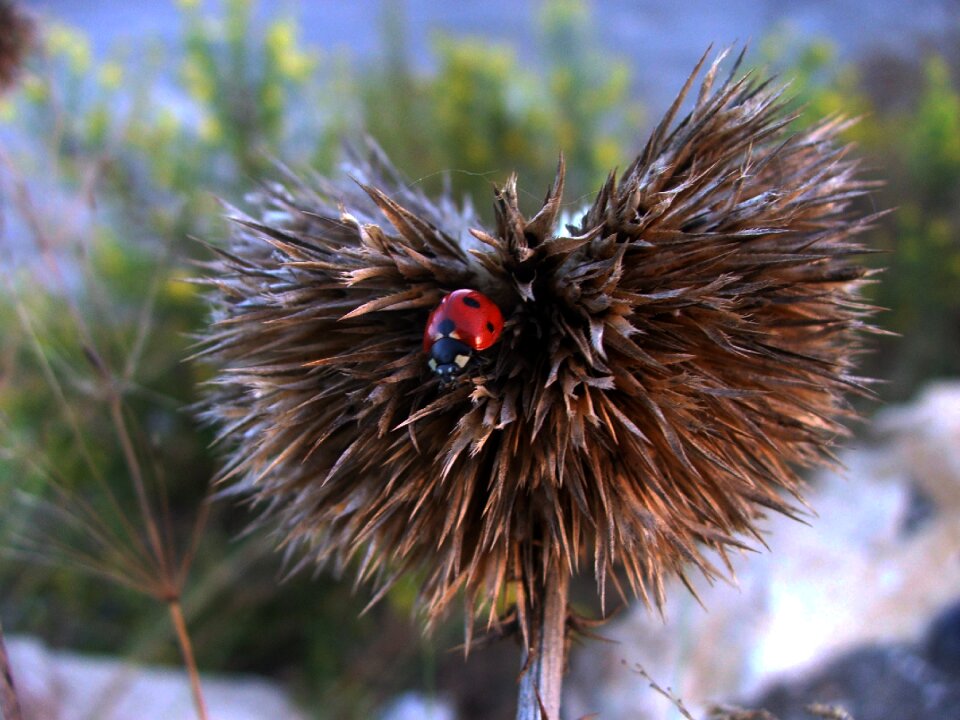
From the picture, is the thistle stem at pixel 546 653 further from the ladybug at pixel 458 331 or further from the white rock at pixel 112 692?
the white rock at pixel 112 692

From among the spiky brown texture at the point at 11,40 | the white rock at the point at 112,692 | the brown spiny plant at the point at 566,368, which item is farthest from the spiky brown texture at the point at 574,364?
the white rock at the point at 112,692

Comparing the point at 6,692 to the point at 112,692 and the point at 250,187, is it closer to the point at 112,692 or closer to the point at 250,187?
the point at 112,692

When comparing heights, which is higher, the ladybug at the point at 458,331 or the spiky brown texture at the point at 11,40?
the spiky brown texture at the point at 11,40

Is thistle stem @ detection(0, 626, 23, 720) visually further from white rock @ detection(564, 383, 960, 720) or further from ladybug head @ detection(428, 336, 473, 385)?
white rock @ detection(564, 383, 960, 720)

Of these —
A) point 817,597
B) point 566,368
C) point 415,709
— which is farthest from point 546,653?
point 415,709

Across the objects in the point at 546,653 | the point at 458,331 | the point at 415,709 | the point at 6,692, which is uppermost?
the point at 458,331

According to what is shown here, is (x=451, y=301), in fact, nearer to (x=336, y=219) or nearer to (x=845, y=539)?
(x=336, y=219)
